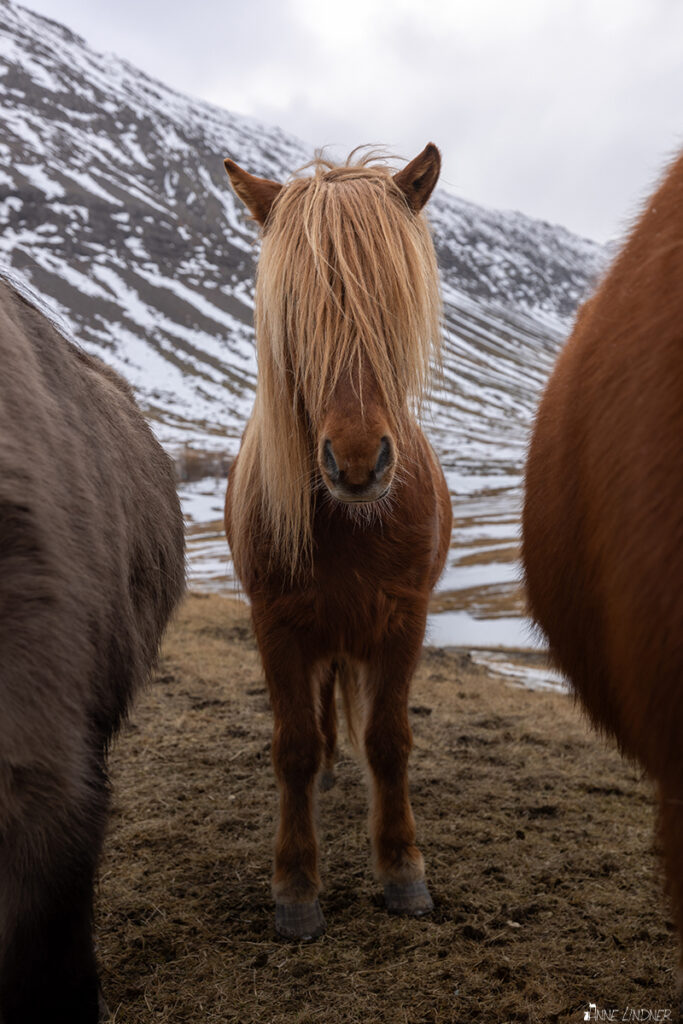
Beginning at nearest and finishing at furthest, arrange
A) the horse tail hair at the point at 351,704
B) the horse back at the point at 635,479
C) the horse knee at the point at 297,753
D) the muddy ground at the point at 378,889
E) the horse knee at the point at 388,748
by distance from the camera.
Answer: the horse back at the point at 635,479
the muddy ground at the point at 378,889
the horse knee at the point at 297,753
the horse knee at the point at 388,748
the horse tail hair at the point at 351,704

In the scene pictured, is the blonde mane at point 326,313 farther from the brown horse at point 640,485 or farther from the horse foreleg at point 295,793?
the brown horse at point 640,485

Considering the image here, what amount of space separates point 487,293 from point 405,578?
16157 centimetres

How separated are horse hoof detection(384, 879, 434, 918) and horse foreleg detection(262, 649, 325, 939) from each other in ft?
1.00

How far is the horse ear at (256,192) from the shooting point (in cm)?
284

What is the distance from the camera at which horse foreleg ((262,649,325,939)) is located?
115 inches

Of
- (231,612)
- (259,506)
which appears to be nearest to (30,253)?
(231,612)

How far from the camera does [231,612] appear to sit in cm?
941

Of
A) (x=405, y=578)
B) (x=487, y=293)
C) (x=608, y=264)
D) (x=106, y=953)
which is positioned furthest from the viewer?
(x=487, y=293)

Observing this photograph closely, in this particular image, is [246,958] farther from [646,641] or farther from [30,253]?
[30,253]

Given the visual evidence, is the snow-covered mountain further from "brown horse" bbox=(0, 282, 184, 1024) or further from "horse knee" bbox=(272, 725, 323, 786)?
"brown horse" bbox=(0, 282, 184, 1024)

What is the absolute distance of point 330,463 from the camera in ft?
7.43

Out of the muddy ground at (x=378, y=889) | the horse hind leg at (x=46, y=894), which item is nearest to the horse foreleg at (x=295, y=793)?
the muddy ground at (x=378, y=889)

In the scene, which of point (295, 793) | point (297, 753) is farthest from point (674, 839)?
point (295, 793)

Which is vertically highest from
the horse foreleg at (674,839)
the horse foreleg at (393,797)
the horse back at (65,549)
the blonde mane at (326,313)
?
the blonde mane at (326,313)
